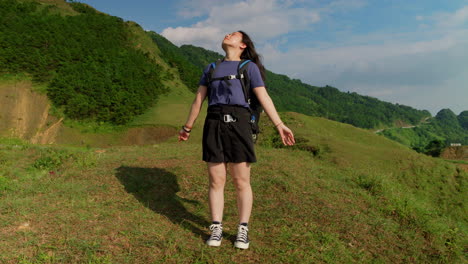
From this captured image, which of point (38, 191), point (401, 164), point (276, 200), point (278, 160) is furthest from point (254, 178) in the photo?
point (401, 164)

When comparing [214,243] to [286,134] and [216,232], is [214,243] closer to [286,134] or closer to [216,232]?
[216,232]

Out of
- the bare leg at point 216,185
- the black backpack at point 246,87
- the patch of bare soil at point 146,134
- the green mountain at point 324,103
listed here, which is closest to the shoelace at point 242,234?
the bare leg at point 216,185

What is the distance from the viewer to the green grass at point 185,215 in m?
3.48

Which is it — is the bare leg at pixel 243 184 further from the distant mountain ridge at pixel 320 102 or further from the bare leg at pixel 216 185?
the distant mountain ridge at pixel 320 102

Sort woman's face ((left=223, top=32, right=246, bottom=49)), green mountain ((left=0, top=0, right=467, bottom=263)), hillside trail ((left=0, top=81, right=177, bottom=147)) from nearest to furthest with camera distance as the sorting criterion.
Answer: green mountain ((left=0, top=0, right=467, bottom=263)), woman's face ((left=223, top=32, right=246, bottom=49)), hillside trail ((left=0, top=81, right=177, bottom=147))

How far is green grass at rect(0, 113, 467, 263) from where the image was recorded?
3.48 metres

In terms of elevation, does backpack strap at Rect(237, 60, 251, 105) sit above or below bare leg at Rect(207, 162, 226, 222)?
above

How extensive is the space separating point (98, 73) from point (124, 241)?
Result: 66.6ft

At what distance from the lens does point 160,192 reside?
216 inches

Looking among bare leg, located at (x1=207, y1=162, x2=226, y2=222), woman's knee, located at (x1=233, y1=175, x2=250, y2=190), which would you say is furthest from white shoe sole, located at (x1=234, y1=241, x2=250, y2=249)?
woman's knee, located at (x1=233, y1=175, x2=250, y2=190)

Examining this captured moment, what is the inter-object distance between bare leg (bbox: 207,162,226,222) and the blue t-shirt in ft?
2.43

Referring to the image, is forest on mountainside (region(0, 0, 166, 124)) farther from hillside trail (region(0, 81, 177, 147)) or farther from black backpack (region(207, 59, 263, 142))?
black backpack (region(207, 59, 263, 142))

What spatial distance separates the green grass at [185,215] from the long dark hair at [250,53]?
2.17m

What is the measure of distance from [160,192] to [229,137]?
103 inches
